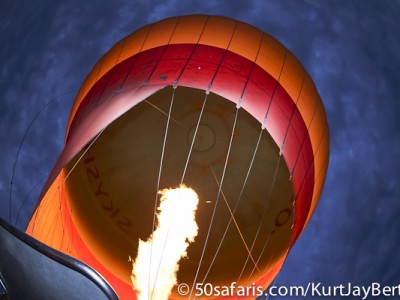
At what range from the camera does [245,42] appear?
7004 millimetres

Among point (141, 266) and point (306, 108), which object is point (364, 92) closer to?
point (306, 108)

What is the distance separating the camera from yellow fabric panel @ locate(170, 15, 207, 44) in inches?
274

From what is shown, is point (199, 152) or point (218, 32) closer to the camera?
point (218, 32)

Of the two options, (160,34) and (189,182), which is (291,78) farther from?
(189,182)

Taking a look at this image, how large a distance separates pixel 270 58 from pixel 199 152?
2121 mm

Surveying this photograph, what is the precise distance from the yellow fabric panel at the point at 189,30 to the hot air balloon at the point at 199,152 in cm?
1

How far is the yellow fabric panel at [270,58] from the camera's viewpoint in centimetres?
700

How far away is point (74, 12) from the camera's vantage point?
8.07 m

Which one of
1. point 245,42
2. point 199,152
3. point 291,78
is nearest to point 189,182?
point 199,152

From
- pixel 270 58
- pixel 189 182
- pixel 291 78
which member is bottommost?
pixel 189 182

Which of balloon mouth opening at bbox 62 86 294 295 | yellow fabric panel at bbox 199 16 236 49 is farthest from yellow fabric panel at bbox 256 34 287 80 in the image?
balloon mouth opening at bbox 62 86 294 295

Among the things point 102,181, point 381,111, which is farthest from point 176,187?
point 381,111

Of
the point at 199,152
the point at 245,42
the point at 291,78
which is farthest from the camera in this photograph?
the point at 199,152

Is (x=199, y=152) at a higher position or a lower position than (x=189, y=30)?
lower
